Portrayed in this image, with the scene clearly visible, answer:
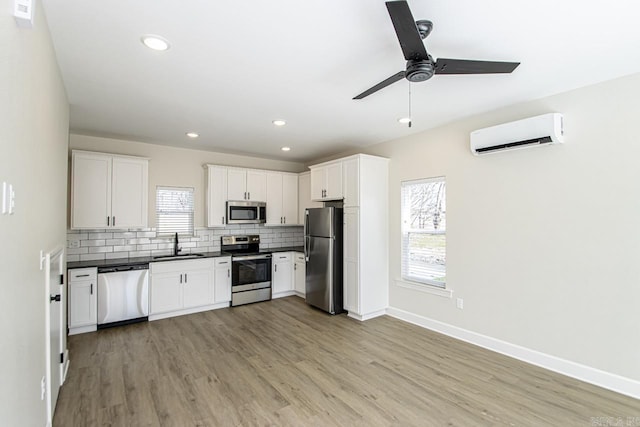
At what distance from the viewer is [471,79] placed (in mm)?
2746

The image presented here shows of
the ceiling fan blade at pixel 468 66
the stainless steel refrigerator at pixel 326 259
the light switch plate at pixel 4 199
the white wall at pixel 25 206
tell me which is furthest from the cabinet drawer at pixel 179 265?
the ceiling fan blade at pixel 468 66

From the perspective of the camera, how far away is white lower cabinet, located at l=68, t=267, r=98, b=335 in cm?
388

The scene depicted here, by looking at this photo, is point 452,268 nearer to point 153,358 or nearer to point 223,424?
point 223,424

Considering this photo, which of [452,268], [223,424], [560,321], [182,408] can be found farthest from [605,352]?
[182,408]

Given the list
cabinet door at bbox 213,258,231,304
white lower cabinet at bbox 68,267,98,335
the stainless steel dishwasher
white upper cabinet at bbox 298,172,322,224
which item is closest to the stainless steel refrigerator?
white upper cabinet at bbox 298,172,322,224

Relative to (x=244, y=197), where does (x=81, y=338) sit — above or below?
below

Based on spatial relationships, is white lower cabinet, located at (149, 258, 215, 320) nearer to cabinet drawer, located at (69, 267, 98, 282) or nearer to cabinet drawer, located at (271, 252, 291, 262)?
cabinet drawer, located at (69, 267, 98, 282)

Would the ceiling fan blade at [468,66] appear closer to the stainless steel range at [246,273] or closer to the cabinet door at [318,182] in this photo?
the cabinet door at [318,182]

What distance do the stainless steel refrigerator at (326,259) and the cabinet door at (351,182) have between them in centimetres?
26

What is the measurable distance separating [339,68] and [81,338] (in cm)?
430

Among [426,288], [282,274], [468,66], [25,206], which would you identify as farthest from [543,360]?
[25,206]

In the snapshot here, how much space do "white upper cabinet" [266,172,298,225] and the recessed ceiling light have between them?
12.2 ft

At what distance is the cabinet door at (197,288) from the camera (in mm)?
4734

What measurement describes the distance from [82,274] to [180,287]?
1.22 m
